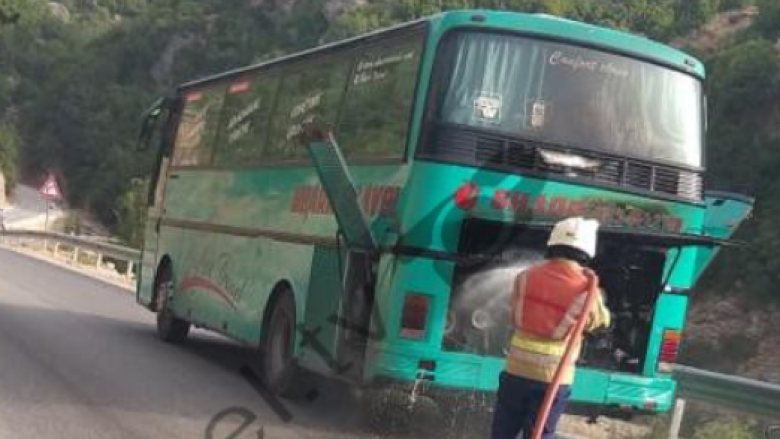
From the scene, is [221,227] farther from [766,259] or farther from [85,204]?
[85,204]

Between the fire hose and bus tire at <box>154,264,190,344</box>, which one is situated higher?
the fire hose

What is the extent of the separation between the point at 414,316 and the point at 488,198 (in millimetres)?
1025

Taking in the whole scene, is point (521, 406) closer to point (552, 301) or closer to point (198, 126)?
point (552, 301)

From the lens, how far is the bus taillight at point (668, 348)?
9000mm

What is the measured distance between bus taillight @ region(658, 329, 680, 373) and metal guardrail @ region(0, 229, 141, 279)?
52.5 ft

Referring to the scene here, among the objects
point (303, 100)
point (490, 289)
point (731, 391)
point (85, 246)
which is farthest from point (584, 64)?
point (85, 246)

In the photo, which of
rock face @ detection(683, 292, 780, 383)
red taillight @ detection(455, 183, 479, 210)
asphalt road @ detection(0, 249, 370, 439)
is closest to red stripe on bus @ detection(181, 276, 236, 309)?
asphalt road @ detection(0, 249, 370, 439)

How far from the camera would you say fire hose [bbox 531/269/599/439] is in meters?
5.42

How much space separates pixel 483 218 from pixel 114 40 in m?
120

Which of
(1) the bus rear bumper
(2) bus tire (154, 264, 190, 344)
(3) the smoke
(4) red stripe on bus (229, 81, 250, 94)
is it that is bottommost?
(2) bus tire (154, 264, 190, 344)

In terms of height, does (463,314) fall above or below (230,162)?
below

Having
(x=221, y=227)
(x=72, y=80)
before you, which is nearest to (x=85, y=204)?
(x=72, y=80)

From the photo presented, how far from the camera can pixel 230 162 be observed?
12.9m

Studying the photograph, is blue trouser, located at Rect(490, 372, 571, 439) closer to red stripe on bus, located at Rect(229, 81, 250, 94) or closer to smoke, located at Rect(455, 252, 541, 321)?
smoke, located at Rect(455, 252, 541, 321)
